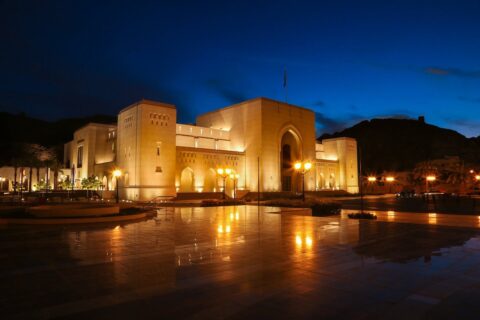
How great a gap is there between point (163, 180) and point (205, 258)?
94.0 feet

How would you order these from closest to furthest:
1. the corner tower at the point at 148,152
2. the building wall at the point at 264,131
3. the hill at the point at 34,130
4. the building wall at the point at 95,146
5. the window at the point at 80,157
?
the corner tower at the point at 148,152 → the building wall at the point at 264,131 → the building wall at the point at 95,146 → the window at the point at 80,157 → the hill at the point at 34,130

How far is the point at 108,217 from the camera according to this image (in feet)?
49.6

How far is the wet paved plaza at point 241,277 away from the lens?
426 centimetres

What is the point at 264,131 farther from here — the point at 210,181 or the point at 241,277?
the point at 241,277

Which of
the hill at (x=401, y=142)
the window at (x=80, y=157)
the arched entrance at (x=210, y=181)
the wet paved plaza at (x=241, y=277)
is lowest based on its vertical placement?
the wet paved plaza at (x=241, y=277)

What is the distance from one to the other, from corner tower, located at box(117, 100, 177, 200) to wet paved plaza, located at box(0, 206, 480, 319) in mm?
23862

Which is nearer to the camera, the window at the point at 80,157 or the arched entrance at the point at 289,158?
the arched entrance at the point at 289,158

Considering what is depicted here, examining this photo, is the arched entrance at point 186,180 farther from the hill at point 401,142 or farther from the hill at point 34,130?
the hill at point 34,130

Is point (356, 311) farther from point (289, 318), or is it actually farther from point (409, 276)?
point (409, 276)

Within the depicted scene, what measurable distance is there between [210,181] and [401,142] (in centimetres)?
8831

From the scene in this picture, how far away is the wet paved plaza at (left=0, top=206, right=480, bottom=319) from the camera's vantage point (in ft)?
14.0

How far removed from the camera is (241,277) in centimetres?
581

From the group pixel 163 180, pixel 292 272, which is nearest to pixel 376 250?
pixel 292 272

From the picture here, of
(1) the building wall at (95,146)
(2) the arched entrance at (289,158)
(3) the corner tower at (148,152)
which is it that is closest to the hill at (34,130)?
(1) the building wall at (95,146)
